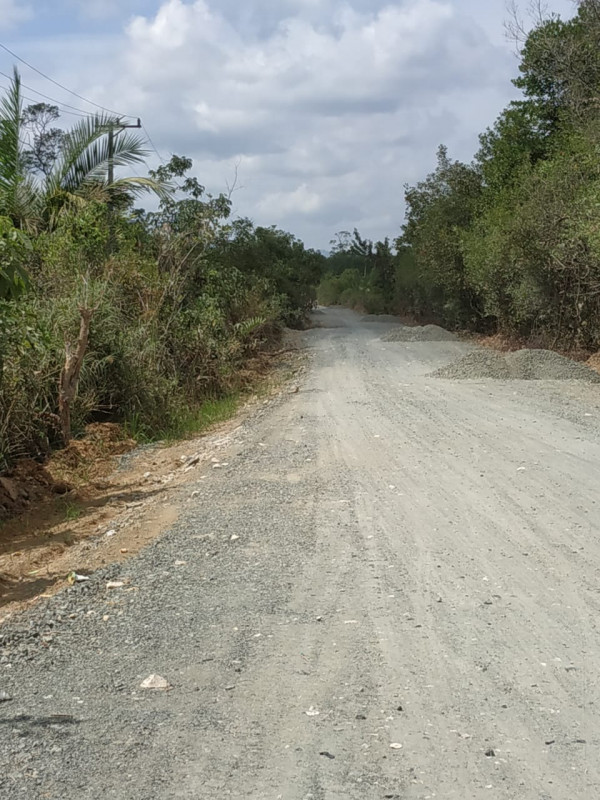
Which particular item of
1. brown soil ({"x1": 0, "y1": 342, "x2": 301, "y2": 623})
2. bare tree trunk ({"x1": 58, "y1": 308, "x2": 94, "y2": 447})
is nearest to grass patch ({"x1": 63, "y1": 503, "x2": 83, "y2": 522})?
brown soil ({"x1": 0, "y1": 342, "x2": 301, "y2": 623})

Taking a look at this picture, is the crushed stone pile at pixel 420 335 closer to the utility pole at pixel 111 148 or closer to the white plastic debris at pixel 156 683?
the utility pole at pixel 111 148

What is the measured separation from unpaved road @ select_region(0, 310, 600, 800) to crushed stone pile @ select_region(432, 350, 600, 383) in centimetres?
841

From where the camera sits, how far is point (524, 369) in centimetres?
1761

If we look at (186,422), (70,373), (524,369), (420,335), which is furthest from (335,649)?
(420,335)

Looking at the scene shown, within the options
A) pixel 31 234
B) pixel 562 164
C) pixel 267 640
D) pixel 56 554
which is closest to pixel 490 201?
pixel 562 164

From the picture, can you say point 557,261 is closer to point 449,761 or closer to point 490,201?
point 490,201

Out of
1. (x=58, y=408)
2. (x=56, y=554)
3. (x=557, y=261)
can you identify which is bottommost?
(x=56, y=554)

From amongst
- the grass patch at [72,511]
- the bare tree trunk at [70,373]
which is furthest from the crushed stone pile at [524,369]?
the grass patch at [72,511]

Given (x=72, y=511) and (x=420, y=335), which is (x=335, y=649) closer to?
(x=72, y=511)

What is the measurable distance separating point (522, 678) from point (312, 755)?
1297 mm

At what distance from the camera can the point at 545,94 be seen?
26047 millimetres

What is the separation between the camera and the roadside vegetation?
1992 centimetres

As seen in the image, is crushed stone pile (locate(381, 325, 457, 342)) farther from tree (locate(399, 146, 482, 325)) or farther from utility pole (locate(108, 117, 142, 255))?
utility pole (locate(108, 117, 142, 255))

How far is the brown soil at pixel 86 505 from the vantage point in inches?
275
